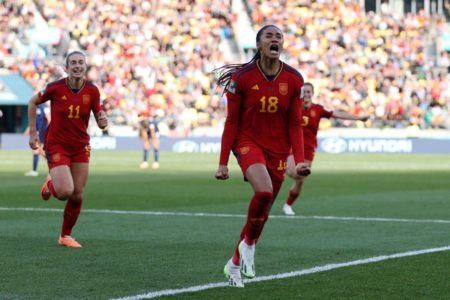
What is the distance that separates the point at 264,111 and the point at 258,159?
444mm

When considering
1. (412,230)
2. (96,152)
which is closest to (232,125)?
(412,230)

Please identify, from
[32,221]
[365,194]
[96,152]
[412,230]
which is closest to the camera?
[412,230]

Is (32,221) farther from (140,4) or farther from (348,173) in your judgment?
(140,4)

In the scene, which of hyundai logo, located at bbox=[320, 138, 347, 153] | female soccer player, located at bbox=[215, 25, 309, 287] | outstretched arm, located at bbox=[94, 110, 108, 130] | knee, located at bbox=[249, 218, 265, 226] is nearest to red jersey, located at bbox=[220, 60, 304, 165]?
female soccer player, located at bbox=[215, 25, 309, 287]

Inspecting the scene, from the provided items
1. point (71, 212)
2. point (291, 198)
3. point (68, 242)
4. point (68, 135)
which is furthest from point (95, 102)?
point (291, 198)

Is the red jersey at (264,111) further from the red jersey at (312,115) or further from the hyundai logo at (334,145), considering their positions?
the hyundai logo at (334,145)

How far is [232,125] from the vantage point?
34.1ft

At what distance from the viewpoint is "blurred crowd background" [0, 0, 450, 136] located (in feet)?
160

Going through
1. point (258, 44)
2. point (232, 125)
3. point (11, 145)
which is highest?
point (258, 44)

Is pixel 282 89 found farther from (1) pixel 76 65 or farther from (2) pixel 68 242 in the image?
(2) pixel 68 242

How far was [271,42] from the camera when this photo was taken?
10.2 m

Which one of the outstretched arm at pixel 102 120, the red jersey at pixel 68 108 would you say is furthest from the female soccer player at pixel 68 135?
the outstretched arm at pixel 102 120

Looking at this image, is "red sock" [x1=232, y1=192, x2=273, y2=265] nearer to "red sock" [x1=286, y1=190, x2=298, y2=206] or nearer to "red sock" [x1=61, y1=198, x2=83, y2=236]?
"red sock" [x1=61, y1=198, x2=83, y2=236]

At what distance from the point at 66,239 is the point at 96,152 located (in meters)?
34.2
